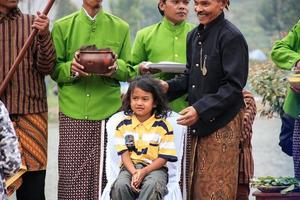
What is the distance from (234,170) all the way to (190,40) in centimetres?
86

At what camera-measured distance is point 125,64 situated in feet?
22.6

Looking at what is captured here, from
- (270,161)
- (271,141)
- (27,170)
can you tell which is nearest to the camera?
(27,170)

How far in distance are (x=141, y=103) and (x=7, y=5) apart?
1058 millimetres

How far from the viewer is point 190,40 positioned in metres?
6.47

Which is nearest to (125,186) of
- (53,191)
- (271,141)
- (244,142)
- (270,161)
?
(244,142)

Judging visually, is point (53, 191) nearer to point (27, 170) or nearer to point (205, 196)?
point (27, 170)

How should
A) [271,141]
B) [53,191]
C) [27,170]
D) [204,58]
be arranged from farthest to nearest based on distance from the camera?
[271,141], [53,191], [27,170], [204,58]

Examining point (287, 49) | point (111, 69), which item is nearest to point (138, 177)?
point (111, 69)

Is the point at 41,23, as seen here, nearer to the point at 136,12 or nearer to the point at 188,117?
the point at 188,117

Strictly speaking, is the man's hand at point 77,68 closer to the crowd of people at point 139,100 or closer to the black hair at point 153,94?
the crowd of people at point 139,100

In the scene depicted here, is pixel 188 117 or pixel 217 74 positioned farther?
pixel 217 74

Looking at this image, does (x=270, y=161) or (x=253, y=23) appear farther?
(x=253, y=23)

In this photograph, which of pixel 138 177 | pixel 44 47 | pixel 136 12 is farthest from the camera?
pixel 136 12

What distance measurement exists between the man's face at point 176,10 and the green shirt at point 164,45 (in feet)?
0.15
